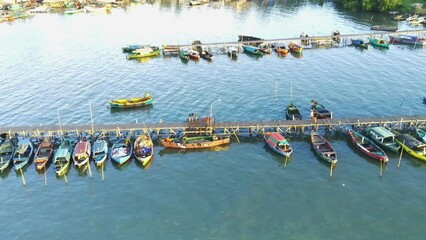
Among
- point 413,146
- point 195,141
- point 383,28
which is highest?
point 383,28

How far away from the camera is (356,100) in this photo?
85.9 metres

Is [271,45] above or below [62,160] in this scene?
above

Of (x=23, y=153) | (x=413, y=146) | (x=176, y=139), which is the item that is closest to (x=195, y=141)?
(x=176, y=139)

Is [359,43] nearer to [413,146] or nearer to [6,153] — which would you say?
[413,146]

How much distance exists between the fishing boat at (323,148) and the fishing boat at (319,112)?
21.3 feet

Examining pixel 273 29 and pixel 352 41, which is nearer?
pixel 352 41

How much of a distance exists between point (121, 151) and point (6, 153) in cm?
1954

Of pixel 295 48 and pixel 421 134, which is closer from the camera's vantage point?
pixel 421 134

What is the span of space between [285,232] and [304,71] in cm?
6648

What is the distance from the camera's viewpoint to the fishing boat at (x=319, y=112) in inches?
2928

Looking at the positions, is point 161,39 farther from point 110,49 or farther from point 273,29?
point 273,29

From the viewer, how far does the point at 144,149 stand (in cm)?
6444

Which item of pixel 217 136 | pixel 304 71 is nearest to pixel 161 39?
pixel 304 71

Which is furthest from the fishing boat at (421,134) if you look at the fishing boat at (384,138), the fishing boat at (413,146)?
the fishing boat at (384,138)
